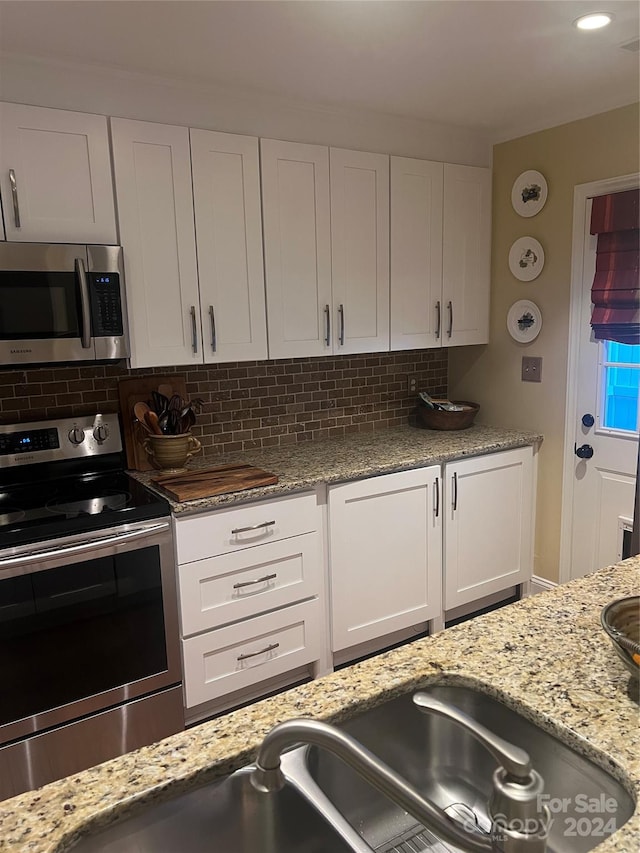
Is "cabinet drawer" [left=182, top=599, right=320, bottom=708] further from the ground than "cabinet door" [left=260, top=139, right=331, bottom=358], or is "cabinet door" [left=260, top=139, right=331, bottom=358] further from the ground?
"cabinet door" [left=260, top=139, right=331, bottom=358]

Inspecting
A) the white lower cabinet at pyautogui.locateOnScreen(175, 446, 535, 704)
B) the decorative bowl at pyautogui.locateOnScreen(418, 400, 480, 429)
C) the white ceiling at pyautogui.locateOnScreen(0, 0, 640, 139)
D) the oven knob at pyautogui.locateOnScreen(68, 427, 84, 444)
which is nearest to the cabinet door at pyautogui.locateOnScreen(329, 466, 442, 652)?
the white lower cabinet at pyautogui.locateOnScreen(175, 446, 535, 704)

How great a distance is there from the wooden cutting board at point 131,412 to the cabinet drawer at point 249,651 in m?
0.78

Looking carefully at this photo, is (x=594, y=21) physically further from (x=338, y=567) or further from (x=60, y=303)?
(x=338, y=567)

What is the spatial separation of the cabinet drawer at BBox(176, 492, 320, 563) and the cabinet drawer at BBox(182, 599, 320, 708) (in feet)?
1.03

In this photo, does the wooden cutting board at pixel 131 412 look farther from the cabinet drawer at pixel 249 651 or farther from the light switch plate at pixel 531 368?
the light switch plate at pixel 531 368

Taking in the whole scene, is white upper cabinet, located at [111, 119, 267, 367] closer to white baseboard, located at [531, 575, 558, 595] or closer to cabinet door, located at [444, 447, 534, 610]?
cabinet door, located at [444, 447, 534, 610]

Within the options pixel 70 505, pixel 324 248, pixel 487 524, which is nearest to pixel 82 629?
pixel 70 505

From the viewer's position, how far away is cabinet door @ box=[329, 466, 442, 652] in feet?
8.68

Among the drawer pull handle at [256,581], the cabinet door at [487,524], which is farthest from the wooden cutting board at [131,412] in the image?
the cabinet door at [487,524]

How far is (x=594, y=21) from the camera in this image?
196 centimetres

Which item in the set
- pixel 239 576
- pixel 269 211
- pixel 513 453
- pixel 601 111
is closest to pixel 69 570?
pixel 239 576

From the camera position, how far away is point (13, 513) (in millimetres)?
2096

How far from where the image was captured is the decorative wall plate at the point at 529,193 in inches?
120

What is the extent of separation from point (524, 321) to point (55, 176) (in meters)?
2.23
